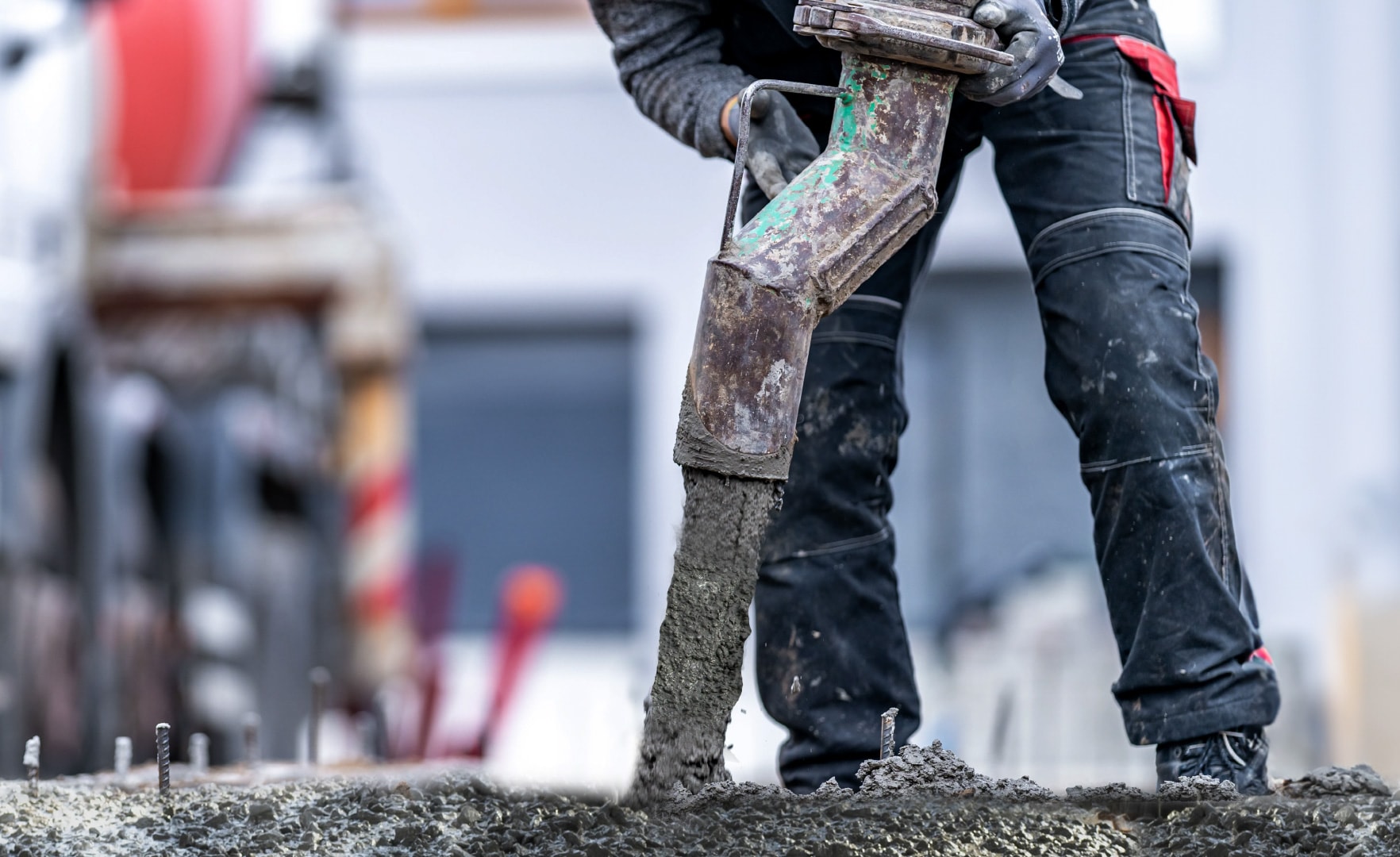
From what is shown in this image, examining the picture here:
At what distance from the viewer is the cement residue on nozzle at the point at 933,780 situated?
2002 mm

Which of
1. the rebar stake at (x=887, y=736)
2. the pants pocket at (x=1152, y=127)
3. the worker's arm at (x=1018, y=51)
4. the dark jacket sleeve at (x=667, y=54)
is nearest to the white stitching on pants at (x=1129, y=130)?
the pants pocket at (x=1152, y=127)

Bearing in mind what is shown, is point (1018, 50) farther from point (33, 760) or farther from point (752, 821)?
point (33, 760)

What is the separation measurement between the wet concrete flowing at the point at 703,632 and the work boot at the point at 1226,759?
0.57 metres

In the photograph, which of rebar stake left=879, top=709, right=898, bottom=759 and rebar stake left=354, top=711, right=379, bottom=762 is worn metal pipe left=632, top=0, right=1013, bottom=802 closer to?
rebar stake left=879, top=709, right=898, bottom=759

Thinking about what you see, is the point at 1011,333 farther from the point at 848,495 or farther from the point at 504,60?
the point at 848,495

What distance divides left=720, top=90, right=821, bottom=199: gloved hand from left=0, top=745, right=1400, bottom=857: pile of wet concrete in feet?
2.36

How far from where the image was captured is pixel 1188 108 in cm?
228

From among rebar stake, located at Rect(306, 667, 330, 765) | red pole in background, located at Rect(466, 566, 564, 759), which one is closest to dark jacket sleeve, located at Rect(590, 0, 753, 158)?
rebar stake, located at Rect(306, 667, 330, 765)

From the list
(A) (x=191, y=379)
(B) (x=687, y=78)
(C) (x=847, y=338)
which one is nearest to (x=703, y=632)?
(C) (x=847, y=338)

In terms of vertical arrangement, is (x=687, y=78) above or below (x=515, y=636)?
above

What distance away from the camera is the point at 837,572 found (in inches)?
94.7

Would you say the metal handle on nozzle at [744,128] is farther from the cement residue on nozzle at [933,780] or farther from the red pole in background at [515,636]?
the red pole in background at [515,636]

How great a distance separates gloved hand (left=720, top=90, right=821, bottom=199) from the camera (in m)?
2.08

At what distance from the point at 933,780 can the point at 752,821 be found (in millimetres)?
269
